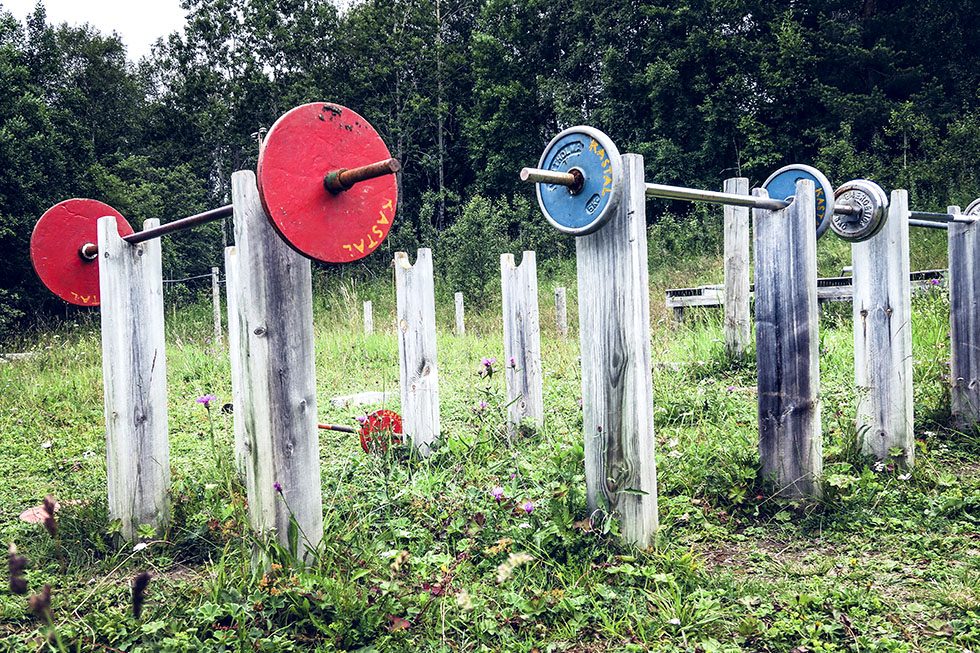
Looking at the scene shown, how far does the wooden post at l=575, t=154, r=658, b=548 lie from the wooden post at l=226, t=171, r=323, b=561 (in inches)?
45.5

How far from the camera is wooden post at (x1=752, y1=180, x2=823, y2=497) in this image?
3.50 m

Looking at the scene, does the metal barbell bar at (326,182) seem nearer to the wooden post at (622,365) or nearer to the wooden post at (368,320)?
the wooden post at (622,365)

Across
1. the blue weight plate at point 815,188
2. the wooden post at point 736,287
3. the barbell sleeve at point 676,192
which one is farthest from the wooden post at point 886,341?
the wooden post at point 736,287

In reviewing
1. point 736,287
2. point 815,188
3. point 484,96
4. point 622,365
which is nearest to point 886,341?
point 815,188

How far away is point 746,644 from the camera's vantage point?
8.07ft

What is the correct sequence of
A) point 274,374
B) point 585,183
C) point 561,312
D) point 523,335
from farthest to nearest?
point 561,312
point 523,335
point 585,183
point 274,374

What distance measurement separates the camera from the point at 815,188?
12.0 feet

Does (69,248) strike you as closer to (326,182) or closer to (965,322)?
(326,182)

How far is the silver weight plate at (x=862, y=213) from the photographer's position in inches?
152

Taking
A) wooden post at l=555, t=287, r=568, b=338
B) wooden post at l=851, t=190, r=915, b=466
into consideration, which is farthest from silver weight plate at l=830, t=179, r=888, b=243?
wooden post at l=555, t=287, r=568, b=338

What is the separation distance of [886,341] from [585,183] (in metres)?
2.21

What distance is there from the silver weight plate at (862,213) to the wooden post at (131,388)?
3625mm

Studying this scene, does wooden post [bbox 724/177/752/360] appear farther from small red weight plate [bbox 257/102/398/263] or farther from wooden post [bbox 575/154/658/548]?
small red weight plate [bbox 257/102/398/263]

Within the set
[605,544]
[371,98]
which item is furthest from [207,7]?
[605,544]
